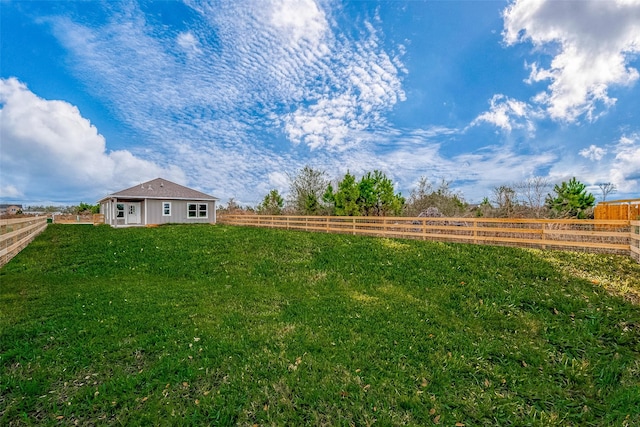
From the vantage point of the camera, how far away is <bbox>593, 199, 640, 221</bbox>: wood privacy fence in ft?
38.1

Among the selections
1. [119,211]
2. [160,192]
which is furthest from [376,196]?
[119,211]

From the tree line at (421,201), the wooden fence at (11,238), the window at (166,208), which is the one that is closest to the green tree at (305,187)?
the tree line at (421,201)

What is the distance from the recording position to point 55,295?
7.08m

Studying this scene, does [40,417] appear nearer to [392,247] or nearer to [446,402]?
[446,402]

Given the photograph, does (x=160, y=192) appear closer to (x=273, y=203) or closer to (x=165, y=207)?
(x=165, y=207)

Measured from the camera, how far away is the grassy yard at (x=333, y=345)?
11.6 feet

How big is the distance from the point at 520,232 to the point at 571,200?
13564 millimetres

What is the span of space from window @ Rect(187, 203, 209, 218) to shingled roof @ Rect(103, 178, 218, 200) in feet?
2.28

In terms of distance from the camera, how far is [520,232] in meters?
10.9

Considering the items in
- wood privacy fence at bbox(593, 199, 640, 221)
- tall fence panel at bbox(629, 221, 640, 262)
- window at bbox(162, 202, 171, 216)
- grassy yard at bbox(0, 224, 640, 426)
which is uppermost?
window at bbox(162, 202, 171, 216)

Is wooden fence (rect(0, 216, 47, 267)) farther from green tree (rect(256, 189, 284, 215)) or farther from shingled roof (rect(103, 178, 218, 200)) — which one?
green tree (rect(256, 189, 284, 215))

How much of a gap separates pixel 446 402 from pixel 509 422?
641 mm

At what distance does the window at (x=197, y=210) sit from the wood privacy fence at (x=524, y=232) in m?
14.1

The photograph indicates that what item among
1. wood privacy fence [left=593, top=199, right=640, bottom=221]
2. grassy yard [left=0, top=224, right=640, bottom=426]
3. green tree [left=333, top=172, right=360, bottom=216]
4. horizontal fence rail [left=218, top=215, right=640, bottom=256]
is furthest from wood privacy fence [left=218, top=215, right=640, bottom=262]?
green tree [left=333, top=172, right=360, bottom=216]
